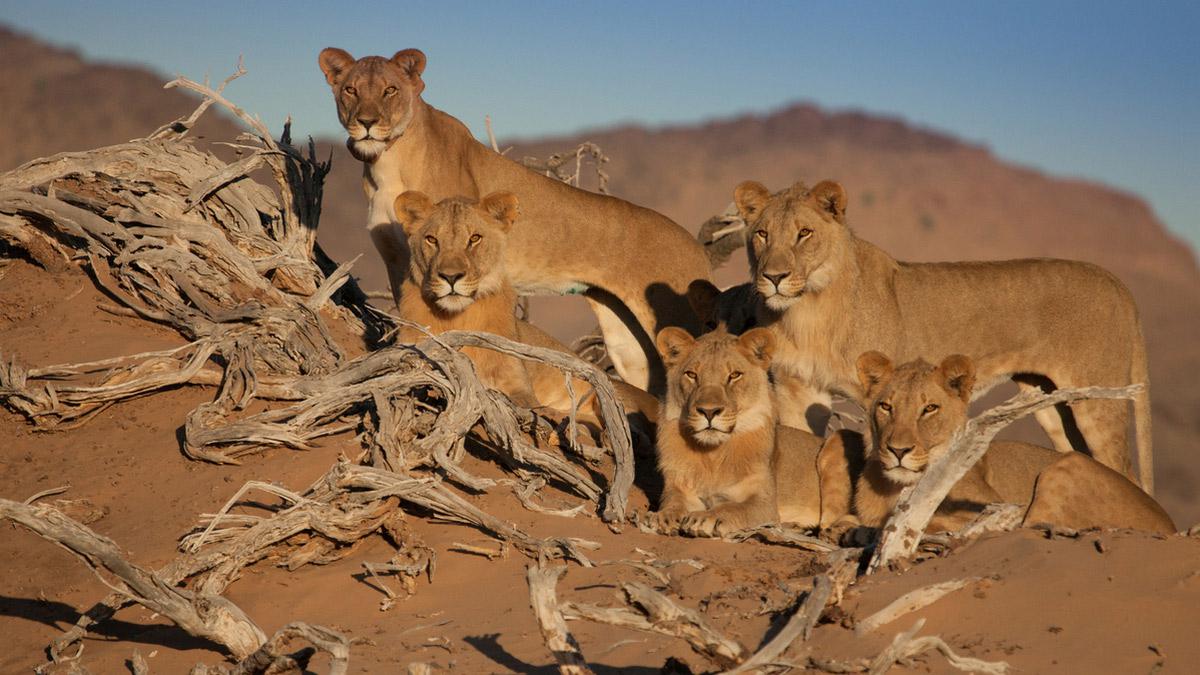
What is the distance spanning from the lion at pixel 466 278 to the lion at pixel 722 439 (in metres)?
0.81

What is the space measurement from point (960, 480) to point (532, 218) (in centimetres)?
344

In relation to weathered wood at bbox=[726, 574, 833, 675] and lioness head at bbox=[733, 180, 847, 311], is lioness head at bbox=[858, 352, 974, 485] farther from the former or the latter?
weathered wood at bbox=[726, 574, 833, 675]

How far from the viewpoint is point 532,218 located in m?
8.54

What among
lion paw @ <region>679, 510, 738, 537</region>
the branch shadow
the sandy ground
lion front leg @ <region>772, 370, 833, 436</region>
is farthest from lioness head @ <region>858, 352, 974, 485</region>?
the branch shadow

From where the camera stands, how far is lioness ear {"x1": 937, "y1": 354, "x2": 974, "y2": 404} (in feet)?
20.1

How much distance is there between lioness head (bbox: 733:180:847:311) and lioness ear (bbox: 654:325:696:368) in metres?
0.68

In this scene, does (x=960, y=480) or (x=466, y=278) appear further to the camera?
(x=466, y=278)

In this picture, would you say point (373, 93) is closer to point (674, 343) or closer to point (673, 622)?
point (674, 343)

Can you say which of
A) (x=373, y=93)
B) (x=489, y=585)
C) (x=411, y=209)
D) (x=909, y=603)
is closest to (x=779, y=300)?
(x=411, y=209)

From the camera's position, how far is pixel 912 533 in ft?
17.7

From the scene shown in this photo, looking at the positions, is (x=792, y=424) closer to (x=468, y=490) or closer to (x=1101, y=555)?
(x=468, y=490)

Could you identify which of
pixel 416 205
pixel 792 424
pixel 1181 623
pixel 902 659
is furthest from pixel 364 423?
pixel 1181 623

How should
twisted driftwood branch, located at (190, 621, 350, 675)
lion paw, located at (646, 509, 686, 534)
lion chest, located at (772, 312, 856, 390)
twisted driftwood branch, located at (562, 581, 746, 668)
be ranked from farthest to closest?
lion chest, located at (772, 312, 856, 390) → lion paw, located at (646, 509, 686, 534) → twisted driftwood branch, located at (190, 621, 350, 675) → twisted driftwood branch, located at (562, 581, 746, 668)

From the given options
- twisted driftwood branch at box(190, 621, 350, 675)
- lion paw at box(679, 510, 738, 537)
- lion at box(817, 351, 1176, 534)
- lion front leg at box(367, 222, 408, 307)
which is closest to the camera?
twisted driftwood branch at box(190, 621, 350, 675)
